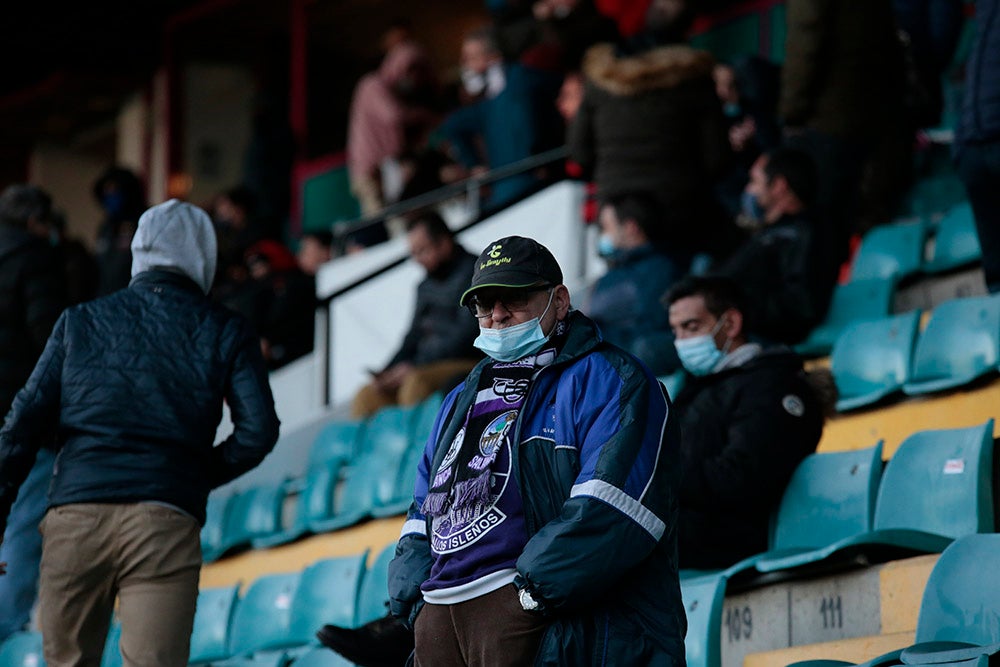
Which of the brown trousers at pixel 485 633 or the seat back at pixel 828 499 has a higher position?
the brown trousers at pixel 485 633

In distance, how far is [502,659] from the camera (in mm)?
2934

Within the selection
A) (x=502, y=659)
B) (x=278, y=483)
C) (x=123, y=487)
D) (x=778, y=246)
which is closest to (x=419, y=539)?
(x=502, y=659)

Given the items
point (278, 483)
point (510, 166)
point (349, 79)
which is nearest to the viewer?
point (278, 483)

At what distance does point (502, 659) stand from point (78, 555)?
47.3 inches

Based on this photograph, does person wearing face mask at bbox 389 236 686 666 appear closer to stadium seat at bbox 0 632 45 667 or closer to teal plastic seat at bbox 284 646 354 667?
teal plastic seat at bbox 284 646 354 667

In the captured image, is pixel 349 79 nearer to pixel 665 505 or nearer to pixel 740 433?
pixel 740 433

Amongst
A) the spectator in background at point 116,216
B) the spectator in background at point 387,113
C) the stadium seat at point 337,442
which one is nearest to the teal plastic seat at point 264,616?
the stadium seat at point 337,442

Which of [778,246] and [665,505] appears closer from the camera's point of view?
[665,505]

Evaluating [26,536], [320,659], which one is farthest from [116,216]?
[320,659]

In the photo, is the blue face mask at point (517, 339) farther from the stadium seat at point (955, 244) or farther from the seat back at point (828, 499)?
the stadium seat at point (955, 244)

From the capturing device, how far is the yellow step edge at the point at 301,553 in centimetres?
609

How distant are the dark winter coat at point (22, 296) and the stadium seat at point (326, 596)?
1162 millimetres

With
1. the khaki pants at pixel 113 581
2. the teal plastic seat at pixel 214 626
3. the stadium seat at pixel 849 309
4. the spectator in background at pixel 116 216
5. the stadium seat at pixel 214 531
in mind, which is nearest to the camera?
the khaki pants at pixel 113 581

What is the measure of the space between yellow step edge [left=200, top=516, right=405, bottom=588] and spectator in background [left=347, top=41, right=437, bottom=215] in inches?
193
